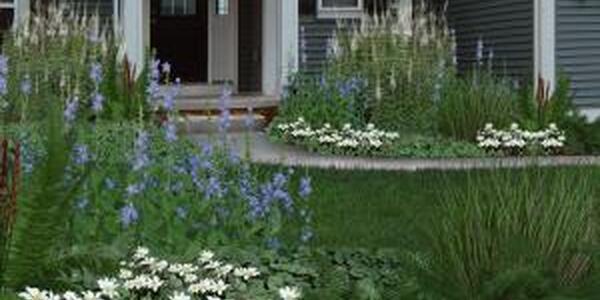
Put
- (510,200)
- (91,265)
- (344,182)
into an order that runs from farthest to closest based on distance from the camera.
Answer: (344,182) < (510,200) < (91,265)

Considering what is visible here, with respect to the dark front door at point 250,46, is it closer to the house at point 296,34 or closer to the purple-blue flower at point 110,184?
the house at point 296,34

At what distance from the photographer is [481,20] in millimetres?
16391

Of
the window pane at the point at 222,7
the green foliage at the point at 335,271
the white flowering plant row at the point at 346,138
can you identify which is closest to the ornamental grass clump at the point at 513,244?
the green foliage at the point at 335,271

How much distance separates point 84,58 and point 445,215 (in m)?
8.70

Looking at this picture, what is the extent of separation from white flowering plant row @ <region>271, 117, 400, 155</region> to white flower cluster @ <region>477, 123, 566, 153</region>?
3.19 feet

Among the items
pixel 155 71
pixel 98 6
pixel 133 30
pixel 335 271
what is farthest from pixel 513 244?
pixel 98 6

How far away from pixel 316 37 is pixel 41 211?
38.9ft

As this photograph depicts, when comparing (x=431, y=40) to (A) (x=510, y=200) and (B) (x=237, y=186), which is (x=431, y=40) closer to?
(B) (x=237, y=186)

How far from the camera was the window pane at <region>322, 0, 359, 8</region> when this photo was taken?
1594 centimetres

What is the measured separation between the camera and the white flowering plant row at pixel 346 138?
12.0 metres

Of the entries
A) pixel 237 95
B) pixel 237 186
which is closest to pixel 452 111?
pixel 237 95

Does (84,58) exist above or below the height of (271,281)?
above

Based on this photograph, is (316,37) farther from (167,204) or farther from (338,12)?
(167,204)

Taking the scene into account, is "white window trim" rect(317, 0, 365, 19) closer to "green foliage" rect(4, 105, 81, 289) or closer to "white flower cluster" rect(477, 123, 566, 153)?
"white flower cluster" rect(477, 123, 566, 153)
